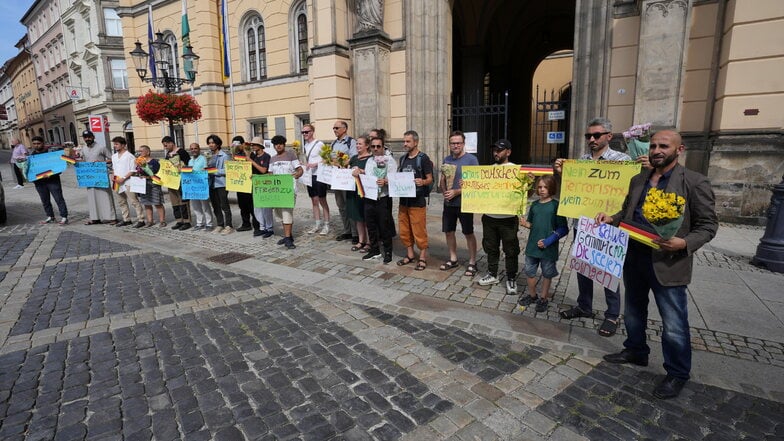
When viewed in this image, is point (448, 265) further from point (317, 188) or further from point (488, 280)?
point (317, 188)

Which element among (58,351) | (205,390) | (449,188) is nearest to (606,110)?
(449,188)

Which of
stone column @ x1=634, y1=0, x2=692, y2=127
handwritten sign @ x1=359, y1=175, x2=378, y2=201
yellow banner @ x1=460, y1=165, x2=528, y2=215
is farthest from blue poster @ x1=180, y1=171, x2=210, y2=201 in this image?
stone column @ x1=634, y1=0, x2=692, y2=127

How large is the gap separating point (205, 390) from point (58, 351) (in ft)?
6.00

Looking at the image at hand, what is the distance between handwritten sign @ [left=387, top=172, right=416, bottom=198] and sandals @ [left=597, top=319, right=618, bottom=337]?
2874 mm

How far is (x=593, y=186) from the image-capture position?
3943 mm

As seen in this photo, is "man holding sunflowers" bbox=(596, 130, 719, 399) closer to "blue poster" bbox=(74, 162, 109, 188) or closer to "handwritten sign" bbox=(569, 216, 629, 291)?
"handwritten sign" bbox=(569, 216, 629, 291)

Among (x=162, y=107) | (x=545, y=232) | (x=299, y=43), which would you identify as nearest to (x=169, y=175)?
(x=162, y=107)

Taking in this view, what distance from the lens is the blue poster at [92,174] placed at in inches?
381

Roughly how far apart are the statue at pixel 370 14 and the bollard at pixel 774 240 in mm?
10132

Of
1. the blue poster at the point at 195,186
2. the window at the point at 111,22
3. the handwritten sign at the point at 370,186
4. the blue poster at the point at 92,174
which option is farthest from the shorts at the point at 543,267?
the window at the point at 111,22

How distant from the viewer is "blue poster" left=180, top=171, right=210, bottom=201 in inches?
336

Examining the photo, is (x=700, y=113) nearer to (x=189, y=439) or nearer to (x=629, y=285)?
(x=629, y=285)

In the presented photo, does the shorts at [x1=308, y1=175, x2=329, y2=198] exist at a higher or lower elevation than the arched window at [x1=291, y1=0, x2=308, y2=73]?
lower

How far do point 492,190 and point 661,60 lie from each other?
6575mm
